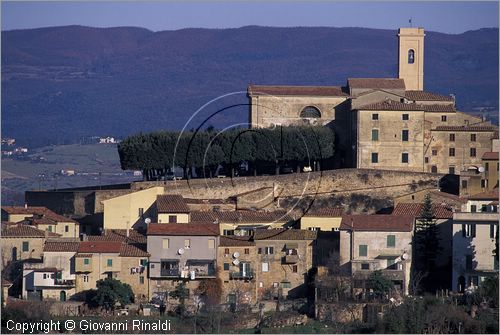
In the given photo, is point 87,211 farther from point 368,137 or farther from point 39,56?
point 39,56

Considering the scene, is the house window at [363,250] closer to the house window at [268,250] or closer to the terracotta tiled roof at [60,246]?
the house window at [268,250]

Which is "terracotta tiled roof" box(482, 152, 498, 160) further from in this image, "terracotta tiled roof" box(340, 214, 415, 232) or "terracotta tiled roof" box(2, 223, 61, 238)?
"terracotta tiled roof" box(2, 223, 61, 238)

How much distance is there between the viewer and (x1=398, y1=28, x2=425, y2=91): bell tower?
76188 millimetres

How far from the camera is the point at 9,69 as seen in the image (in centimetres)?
17325

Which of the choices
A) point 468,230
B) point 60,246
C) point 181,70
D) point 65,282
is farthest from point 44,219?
point 181,70

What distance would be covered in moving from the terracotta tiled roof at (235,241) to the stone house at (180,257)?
0.93ft

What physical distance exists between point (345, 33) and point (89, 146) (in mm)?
77637

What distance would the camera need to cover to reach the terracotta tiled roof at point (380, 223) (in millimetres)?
52156

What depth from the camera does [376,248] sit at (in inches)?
2039

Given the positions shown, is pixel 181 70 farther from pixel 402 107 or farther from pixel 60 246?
pixel 60 246

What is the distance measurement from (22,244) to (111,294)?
5526mm

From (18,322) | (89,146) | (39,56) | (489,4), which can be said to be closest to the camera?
(18,322)

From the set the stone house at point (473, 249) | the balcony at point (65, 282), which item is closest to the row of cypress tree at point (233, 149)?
the balcony at point (65, 282)

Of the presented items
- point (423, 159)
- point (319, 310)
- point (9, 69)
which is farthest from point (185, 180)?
point (9, 69)
